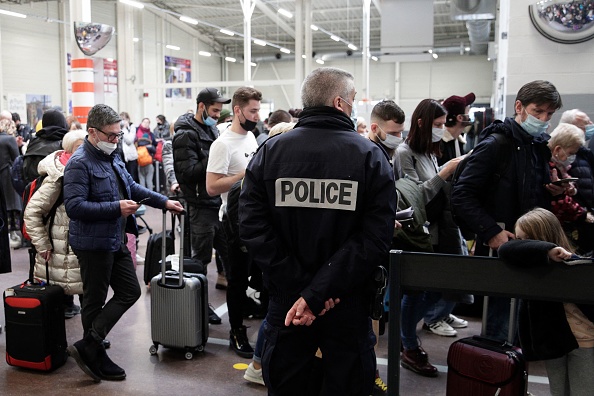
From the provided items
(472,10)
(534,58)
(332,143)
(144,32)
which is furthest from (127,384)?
(144,32)

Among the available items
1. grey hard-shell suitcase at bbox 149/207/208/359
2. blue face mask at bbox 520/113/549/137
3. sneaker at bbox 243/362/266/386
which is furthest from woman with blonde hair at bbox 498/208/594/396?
grey hard-shell suitcase at bbox 149/207/208/359

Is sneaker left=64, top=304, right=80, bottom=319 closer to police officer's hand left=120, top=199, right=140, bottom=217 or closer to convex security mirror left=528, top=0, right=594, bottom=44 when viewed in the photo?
police officer's hand left=120, top=199, right=140, bottom=217

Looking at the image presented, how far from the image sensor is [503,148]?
2758 mm

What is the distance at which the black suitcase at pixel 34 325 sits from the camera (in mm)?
3264

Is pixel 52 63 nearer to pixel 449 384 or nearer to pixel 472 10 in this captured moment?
pixel 472 10

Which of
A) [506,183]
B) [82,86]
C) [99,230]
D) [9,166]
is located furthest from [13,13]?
[506,183]

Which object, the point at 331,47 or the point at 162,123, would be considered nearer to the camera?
the point at 162,123

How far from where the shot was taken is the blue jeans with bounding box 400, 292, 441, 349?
3.26 m

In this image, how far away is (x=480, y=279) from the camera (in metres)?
2.03

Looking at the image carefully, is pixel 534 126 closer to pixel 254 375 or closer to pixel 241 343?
pixel 254 375

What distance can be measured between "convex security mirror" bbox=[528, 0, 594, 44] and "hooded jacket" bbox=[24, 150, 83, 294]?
14.3ft

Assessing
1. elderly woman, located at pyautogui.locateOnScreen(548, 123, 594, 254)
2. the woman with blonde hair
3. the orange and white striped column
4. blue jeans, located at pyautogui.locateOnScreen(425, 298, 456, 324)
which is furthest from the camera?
the orange and white striped column

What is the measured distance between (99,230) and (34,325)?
2.33 feet

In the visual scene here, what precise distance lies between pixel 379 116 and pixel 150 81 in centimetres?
1896
